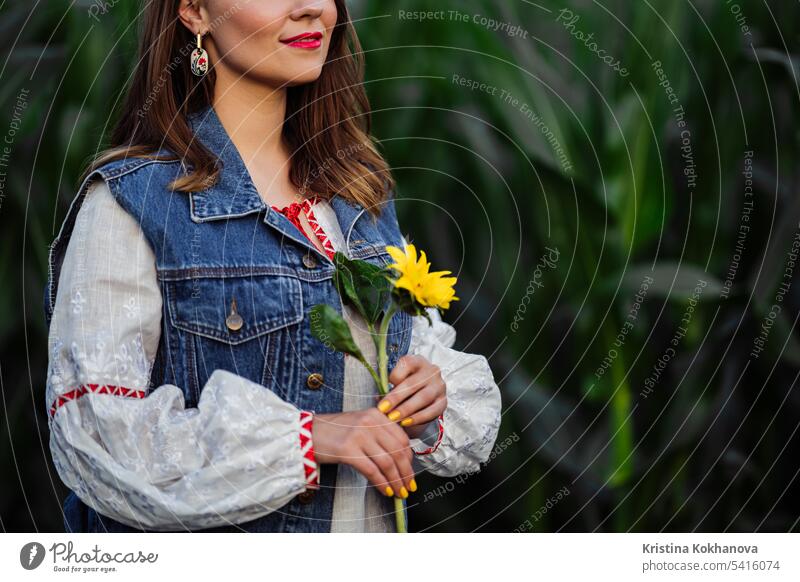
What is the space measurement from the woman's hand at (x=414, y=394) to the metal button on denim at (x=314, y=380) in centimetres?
8

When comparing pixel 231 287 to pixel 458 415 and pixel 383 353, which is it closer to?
pixel 383 353

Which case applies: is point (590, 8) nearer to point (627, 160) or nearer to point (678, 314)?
point (627, 160)

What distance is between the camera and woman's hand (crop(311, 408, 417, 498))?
86cm

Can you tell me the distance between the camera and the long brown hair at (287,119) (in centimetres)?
97

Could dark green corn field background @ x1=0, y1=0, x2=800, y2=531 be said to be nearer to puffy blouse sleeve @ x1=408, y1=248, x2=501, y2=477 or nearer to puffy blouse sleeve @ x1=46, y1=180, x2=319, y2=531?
puffy blouse sleeve @ x1=408, y1=248, x2=501, y2=477

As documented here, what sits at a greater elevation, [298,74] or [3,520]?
[298,74]

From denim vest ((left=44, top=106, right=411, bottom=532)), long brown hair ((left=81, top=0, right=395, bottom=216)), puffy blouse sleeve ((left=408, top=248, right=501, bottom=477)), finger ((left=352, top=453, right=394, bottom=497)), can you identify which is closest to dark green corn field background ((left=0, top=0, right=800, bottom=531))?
long brown hair ((left=81, top=0, right=395, bottom=216))

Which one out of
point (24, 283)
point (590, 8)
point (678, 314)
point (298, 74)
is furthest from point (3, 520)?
point (590, 8)

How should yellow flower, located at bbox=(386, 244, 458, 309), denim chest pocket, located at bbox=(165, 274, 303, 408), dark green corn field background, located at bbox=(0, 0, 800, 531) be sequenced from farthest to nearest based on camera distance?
dark green corn field background, located at bbox=(0, 0, 800, 531)
denim chest pocket, located at bbox=(165, 274, 303, 408)
yellow flower, located at bbox=(386, 244, 458, 309)

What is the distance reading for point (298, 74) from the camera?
969mm

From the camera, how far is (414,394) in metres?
0.91

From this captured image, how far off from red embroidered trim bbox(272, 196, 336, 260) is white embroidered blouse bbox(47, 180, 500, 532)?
160 millimetres

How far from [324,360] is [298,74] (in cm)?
28

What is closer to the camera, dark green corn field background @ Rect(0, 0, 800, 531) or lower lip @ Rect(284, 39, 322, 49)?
lower lip @ Rect(284, 39, 322, 49)
